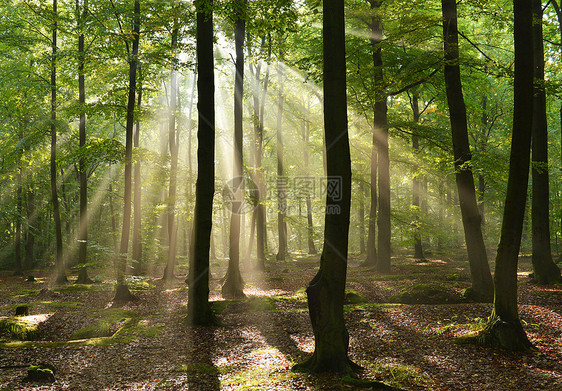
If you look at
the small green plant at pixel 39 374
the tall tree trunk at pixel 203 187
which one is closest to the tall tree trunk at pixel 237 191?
the tall tree trunk at pixel 203 187

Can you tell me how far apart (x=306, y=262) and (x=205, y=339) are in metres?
A: 16.7

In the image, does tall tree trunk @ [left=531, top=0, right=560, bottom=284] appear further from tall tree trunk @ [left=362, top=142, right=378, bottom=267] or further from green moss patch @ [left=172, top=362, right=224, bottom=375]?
green moss patch @ [left=172, top=362, right=224, bottom=375]

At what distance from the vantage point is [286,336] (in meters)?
7.76

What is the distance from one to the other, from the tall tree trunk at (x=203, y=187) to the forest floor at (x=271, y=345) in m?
0.60

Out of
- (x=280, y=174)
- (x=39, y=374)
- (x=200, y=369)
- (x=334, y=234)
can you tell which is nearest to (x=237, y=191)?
(x=200, y=369)

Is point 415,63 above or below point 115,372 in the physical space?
above

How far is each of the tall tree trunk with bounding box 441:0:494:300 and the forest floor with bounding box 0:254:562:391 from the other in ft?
2.87

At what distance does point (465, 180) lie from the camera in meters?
9.55

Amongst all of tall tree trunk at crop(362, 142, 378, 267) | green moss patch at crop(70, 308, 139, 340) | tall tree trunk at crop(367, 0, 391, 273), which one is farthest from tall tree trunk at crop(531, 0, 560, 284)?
green moss patch at crop(70, 308, 139, 340)

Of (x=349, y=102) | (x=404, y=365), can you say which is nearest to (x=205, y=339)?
(x=404, y=365)

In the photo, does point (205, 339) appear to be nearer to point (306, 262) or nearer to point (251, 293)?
point (251, 293)

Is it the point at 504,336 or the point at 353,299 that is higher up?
the point at 504,336

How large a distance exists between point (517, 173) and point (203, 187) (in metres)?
6.26

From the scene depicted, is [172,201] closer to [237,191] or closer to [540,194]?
[237,191]
